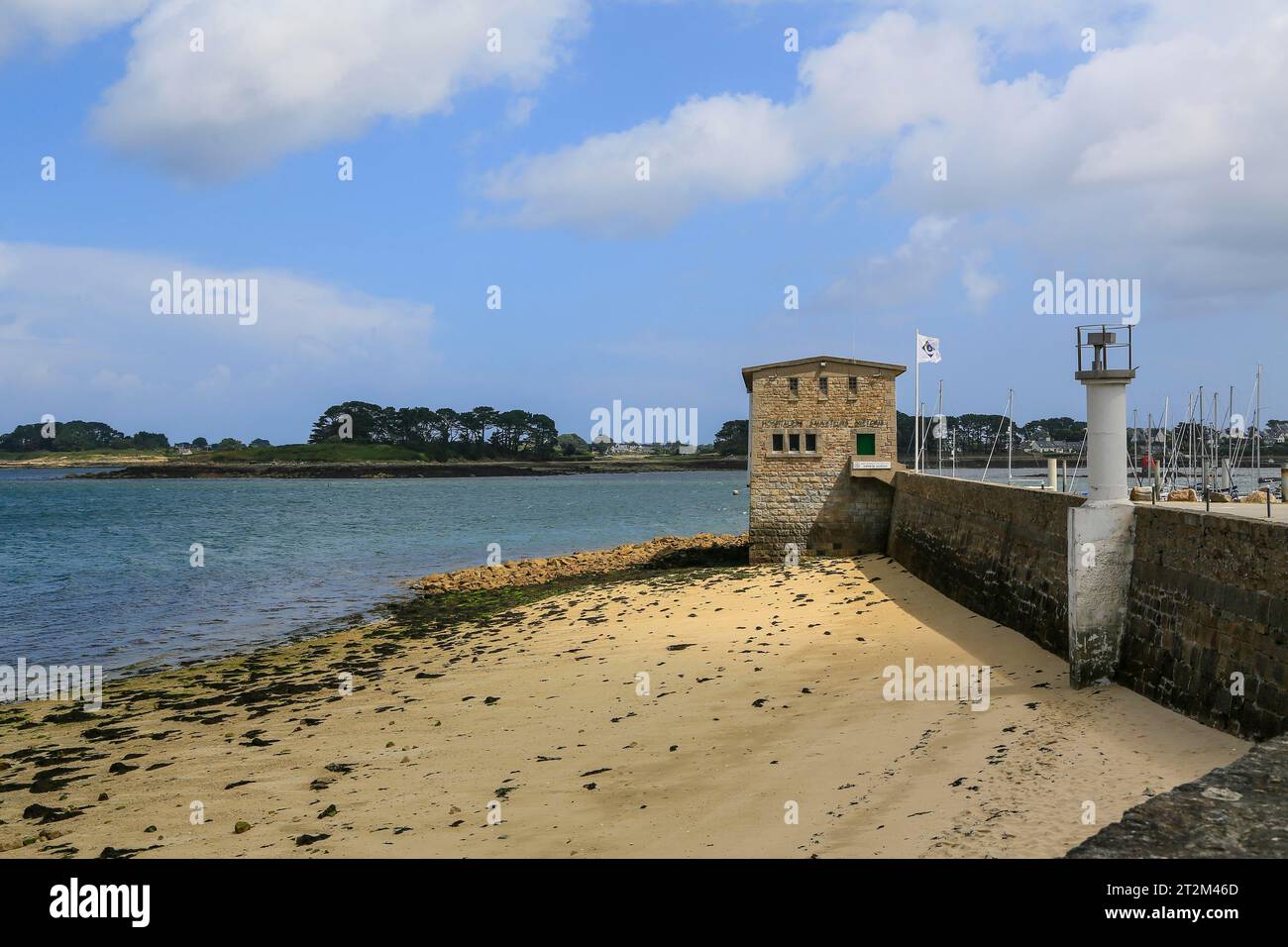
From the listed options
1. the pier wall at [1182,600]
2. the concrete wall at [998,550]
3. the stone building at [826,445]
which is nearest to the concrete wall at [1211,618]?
the pier wall at [1182,600]

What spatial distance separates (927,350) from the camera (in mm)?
35875

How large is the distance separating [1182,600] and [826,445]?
70.6ft

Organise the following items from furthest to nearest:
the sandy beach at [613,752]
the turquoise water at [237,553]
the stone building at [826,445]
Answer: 1. the stone building at [826,445]
2. the turquoise water at [237,553]
3. the sandy beach at [613,752]

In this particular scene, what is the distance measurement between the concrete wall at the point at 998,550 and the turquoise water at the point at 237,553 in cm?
1823

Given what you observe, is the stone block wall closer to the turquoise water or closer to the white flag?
the white flag

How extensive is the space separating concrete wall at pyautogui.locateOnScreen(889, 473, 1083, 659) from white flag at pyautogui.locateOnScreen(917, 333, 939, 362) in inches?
349

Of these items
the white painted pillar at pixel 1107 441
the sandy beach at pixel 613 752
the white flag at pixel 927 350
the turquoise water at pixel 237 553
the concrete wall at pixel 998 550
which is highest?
the white flag at pixel 927 350

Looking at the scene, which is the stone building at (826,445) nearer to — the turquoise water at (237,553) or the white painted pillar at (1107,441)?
the turquoise water at (237,553)

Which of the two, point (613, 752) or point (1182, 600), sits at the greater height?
point (1182, 600)

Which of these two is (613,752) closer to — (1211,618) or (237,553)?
(1211,618)

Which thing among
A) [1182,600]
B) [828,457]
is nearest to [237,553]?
[828,457]

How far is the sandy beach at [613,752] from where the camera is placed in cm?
939
